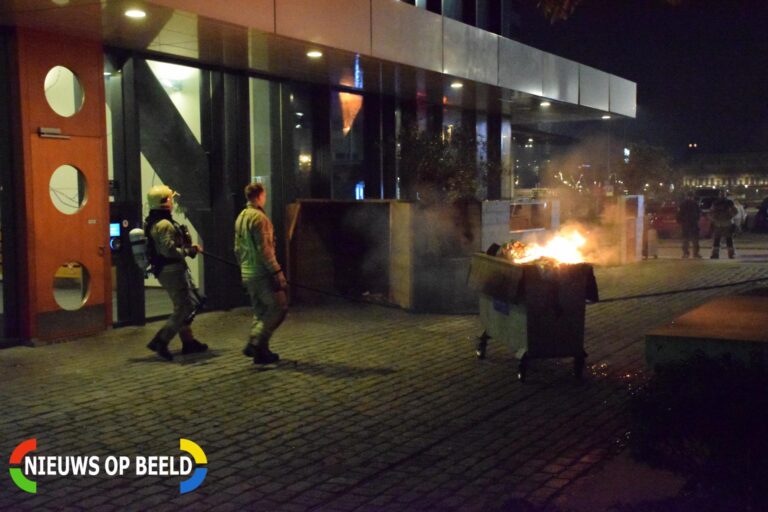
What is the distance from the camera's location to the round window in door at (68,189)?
1004 centimetres

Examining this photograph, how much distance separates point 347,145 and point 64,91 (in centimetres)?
592

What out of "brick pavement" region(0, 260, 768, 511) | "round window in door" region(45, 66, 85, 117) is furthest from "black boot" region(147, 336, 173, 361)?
"round window in door" region(45, 66, 85, 117)

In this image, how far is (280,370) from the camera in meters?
8.27

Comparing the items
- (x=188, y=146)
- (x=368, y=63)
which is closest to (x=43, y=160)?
(x=188, y=146)

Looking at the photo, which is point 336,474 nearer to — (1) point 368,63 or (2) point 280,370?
(2) point 280,370

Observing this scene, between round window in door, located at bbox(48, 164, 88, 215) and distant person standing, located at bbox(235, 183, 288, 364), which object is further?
round window in door, located at bbox(48, 164, 88, 215)

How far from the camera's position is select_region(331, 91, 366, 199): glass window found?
14.6 metres

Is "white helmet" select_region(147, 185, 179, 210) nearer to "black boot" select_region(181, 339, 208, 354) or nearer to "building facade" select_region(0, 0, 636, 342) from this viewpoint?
"black boot" select_region(181, 339, 208, 354)


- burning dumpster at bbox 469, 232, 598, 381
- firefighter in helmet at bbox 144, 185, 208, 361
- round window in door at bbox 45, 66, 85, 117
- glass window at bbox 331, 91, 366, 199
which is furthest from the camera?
glass window at bbox 331, 91, 366, 199

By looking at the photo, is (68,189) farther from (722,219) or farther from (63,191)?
(722,219)

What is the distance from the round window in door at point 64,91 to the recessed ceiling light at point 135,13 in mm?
1644

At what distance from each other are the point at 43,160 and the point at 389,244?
5224 mm

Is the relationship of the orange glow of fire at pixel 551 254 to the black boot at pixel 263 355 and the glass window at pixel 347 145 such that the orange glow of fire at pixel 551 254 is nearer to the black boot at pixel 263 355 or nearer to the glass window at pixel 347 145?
the black boot at pixel 263 355

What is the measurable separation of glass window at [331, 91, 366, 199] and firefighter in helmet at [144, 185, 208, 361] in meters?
6.27
